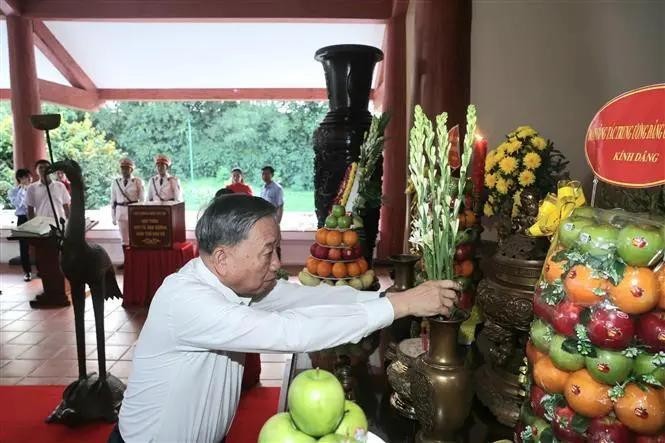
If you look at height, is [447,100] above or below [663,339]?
above

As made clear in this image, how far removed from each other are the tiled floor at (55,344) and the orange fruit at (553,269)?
2298 millimetres

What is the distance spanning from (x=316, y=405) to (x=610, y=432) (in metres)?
0.48

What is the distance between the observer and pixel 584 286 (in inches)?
32.2

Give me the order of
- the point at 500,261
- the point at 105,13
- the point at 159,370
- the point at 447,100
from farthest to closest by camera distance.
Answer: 1. the point at 105,13
2. the point at 447,100
3. the point at 500,261
4. the point at 159,370


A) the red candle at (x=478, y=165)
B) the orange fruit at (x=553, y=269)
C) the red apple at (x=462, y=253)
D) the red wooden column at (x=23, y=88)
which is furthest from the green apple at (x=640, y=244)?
the red wooden column at (x=23, y=88)

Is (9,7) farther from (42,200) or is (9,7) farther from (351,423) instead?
Result: (351,423)

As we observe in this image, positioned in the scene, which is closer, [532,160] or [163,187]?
[532,160]

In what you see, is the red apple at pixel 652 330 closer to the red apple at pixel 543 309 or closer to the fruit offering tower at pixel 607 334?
the fruit offering tower at pixel 607 334

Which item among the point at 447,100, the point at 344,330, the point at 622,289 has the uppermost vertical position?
the point at 447,100

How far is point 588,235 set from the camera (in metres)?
0.83

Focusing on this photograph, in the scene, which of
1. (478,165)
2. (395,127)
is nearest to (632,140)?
(478,165)

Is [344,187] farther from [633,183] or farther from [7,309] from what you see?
[7,309]

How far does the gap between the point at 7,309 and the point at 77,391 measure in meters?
2.62

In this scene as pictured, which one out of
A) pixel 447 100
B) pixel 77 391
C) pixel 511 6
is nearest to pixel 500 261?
pixel 77 391
